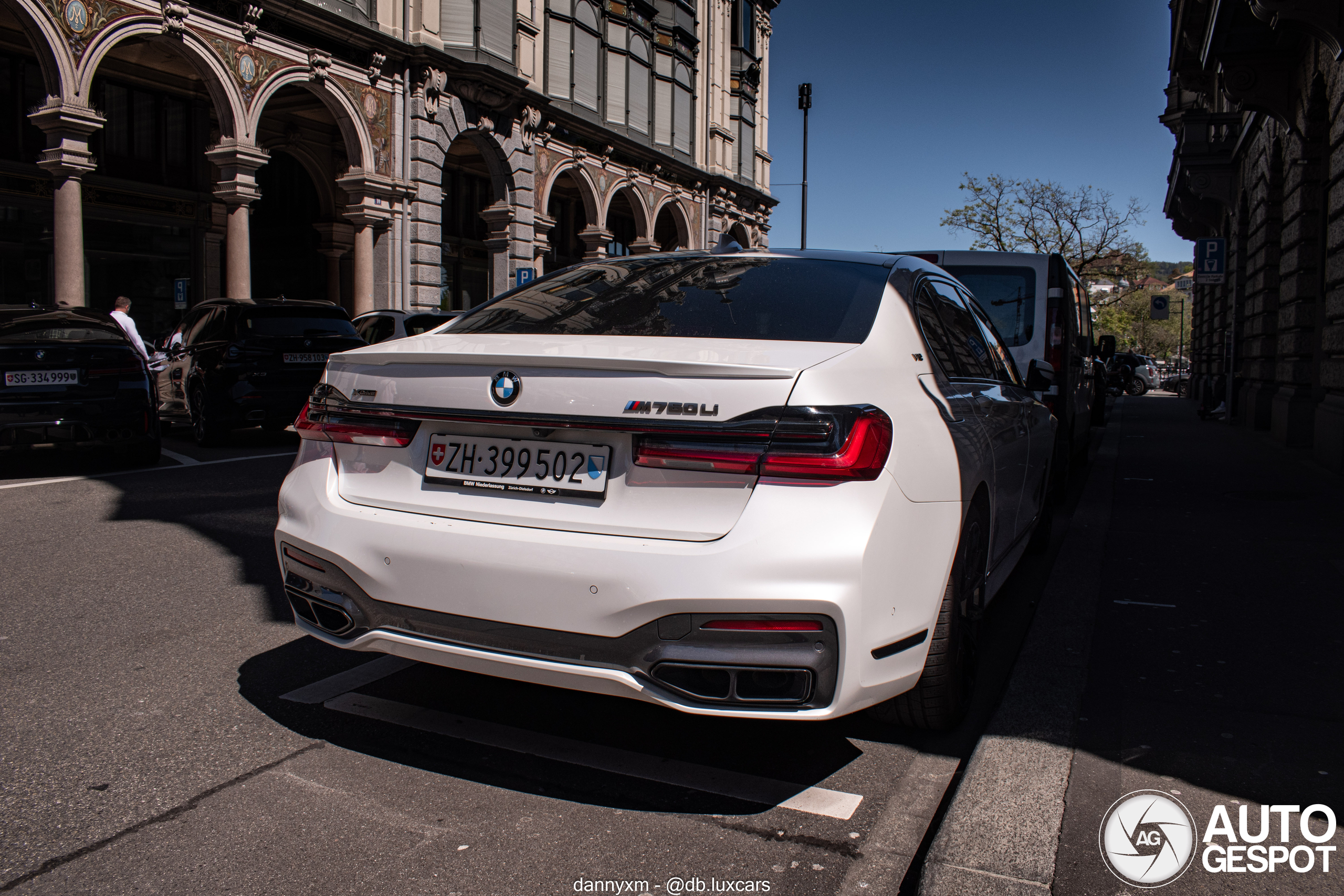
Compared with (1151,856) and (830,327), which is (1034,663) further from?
(830,327)

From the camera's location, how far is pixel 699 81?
119ft

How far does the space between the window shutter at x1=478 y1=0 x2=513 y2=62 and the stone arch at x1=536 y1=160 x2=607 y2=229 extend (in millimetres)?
3348

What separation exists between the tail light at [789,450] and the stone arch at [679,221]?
1280 inches

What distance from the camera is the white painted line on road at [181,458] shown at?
10.3 metres

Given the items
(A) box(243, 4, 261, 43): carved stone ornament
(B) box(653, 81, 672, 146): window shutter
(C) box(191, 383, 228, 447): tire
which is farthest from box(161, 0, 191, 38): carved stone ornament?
(B) box(653, 81, 672, 146): window shutter

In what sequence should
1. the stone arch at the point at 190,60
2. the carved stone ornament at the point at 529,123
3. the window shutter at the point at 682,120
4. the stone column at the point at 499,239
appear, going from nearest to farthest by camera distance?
the stone arch at the point at 190,60 → the carved stone ornament at the point at 529,123 → the stone column at the point at 499,239 → the window shutter at the point at 682,120

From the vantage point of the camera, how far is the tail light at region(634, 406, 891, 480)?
2.53 meters

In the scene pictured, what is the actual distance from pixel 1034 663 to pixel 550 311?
2210 millimetres

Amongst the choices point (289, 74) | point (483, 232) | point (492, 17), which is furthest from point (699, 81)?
point (289, 74)

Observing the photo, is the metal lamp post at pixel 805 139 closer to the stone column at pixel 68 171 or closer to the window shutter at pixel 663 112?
the window shutter at pixel 663 112

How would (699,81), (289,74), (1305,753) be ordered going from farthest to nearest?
(699,81), (289,74), (1305,753)

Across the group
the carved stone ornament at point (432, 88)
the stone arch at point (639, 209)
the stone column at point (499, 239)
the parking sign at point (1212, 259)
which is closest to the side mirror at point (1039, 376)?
the parking sign at point (1212, 259)

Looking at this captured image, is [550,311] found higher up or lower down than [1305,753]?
higher up

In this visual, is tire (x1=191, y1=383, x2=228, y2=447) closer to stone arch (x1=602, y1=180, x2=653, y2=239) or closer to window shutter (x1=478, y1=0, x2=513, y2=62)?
window shutter (x1=478, y1=0, x2=513, y2=62)
